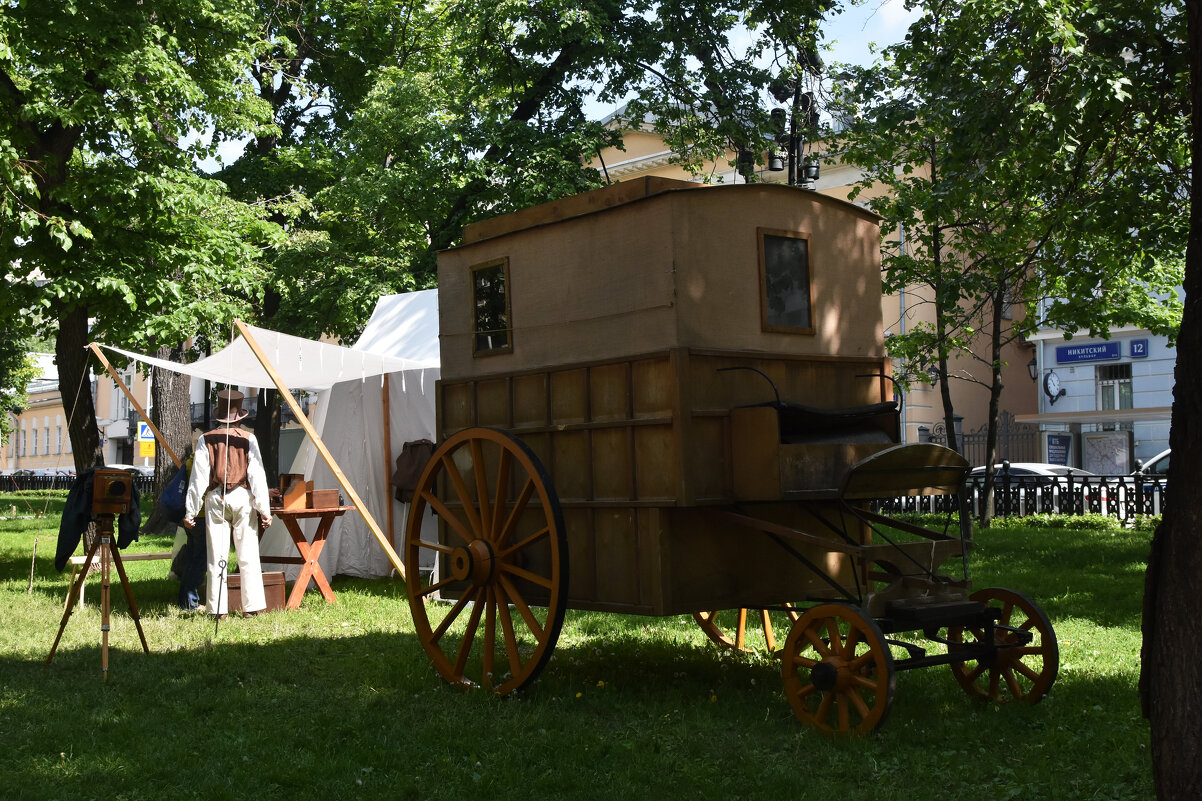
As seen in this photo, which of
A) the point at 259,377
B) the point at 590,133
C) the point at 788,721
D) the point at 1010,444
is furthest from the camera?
the point at 1010,444

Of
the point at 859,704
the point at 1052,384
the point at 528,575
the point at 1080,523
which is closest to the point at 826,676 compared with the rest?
the point at 859,704

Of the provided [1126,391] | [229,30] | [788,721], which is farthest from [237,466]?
[1126,391]

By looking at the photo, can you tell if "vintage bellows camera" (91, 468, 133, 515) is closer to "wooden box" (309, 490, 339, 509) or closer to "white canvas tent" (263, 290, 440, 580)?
"wooden box" (309, 490, 339, 509)

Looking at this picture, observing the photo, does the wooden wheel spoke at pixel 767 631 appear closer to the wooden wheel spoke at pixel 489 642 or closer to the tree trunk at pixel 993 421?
the wooden wheel spoke at pixel 489 642

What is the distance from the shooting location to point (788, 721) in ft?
20.0

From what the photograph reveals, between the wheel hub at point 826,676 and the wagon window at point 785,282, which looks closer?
the wheel hub at point 826,676

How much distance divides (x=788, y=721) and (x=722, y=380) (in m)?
1.89

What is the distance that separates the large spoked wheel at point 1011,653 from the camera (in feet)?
20.0

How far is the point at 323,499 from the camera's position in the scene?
37.4 ft

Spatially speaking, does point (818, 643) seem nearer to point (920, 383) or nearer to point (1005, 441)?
point (920, 383)

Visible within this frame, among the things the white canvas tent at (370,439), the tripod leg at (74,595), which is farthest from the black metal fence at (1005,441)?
the tripod leg at (74,595)

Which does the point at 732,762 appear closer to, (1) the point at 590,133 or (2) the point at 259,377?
(2) the point at 259,377

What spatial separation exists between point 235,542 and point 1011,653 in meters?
6.86

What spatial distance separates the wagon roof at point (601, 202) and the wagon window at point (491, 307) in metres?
0.22
